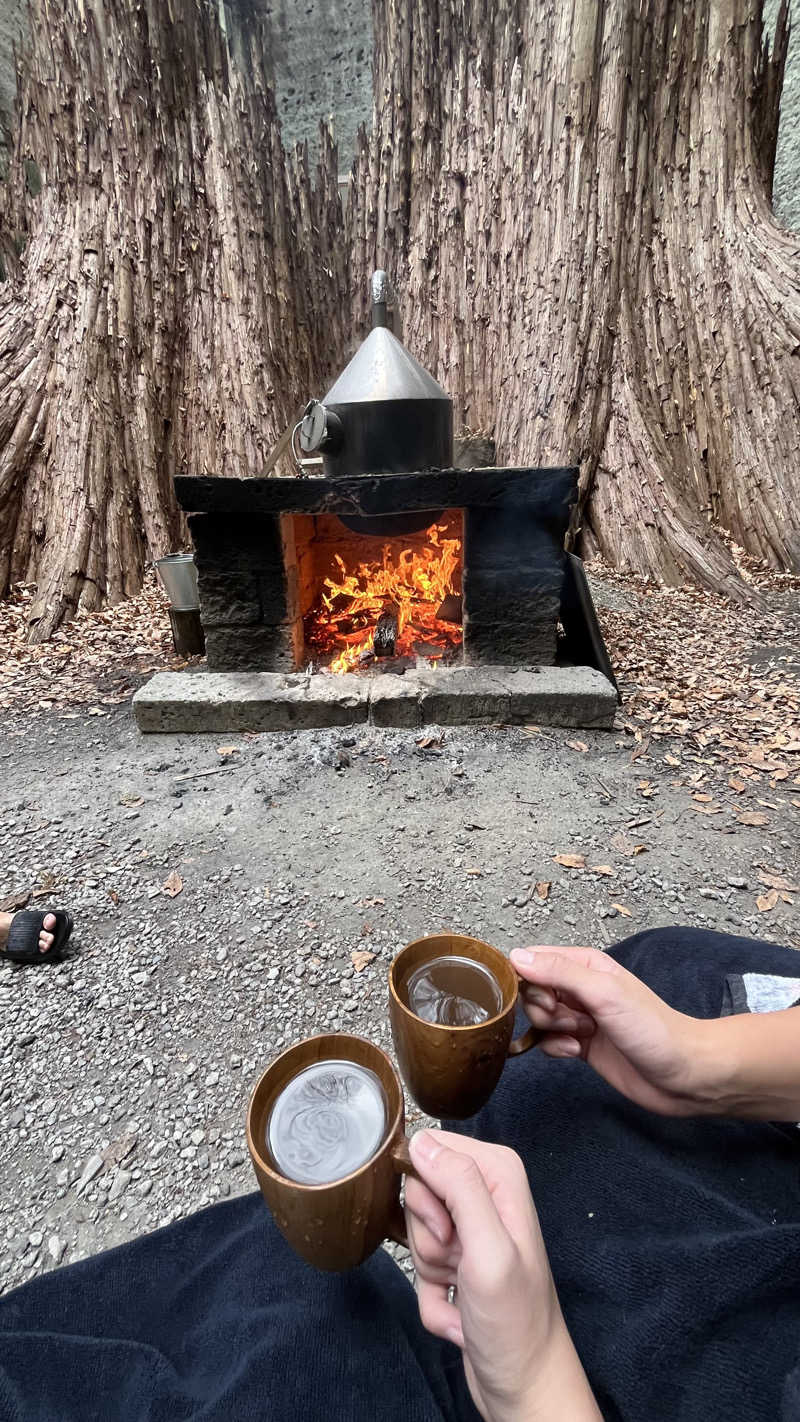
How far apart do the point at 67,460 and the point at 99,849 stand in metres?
4.23

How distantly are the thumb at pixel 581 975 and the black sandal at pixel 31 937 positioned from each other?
1667 millimetres

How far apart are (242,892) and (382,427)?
2.57m

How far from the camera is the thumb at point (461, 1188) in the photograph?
1.92 feet

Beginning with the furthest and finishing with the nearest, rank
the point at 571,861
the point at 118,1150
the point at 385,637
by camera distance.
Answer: the point at 385,637, the point at 571,861, the point at 118,1150

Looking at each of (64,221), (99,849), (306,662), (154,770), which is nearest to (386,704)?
(306,662)

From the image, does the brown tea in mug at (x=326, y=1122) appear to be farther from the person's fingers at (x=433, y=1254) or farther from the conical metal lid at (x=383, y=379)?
the conical metal lid at (x=383, y=379)

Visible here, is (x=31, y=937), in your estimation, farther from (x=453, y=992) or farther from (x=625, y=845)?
(x=625, y=845)

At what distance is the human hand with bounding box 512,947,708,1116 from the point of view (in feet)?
2.86

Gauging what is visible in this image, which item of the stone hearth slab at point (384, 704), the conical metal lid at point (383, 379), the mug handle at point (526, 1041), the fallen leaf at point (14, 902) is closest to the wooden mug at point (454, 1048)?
the mug handle at point (526, 1041)

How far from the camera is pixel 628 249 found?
5484mm

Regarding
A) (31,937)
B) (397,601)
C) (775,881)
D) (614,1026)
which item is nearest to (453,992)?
(614,1026)

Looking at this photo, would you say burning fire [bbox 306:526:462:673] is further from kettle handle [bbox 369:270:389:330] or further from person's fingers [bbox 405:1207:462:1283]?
person's fingers [bbox 405:1207:462:1283]

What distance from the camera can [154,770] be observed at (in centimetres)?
300

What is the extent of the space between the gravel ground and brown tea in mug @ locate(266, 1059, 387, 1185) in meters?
0.85
